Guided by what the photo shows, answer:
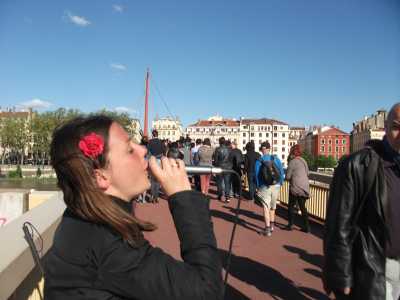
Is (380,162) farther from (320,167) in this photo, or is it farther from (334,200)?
(320,167)

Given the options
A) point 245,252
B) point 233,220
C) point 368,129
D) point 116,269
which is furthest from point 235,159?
point 368,129

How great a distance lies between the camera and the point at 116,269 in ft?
3.83

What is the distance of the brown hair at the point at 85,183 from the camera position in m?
1.26

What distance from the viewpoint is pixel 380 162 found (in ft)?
8.04

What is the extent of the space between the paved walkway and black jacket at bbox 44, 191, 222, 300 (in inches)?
70.7

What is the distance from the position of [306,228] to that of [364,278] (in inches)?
222

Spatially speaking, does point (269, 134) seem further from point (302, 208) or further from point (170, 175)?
point (170, 175)

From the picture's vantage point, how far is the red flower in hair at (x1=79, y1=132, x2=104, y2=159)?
134 cm

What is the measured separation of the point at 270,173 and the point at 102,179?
618 cm

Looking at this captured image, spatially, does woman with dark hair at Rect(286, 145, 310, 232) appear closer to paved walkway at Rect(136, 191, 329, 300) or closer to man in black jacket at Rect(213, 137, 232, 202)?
paved walkway at Rect(136, 191, 329, 300)

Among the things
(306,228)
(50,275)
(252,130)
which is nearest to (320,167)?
(252,130)

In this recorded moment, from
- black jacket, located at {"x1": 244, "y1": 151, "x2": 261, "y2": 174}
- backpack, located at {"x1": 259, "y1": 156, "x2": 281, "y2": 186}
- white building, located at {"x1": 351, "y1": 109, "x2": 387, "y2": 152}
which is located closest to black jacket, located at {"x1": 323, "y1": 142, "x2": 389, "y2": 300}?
backpack, located at {"x1": 259, "y1": 156, "x2": 281, "y2": 186}

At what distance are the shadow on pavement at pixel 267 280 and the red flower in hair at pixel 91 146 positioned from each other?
3.82m

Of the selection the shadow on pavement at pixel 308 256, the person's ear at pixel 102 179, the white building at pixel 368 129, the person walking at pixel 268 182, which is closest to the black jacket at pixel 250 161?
the person walking at pixel 268 182
